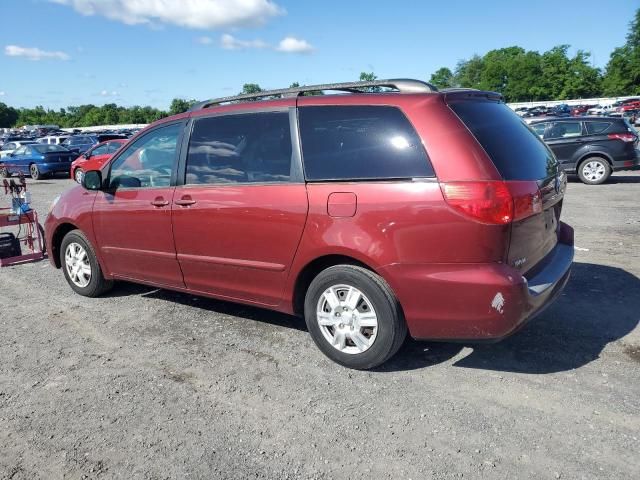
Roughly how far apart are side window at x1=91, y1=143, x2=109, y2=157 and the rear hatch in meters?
17.6

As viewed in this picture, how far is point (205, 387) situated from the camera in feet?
12.0

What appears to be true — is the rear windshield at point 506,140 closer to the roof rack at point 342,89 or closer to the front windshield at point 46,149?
the roof rack at point 342,89

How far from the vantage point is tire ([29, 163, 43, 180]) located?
2157 cm

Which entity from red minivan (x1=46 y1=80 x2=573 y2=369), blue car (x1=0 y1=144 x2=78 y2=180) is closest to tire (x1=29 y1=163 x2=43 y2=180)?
blue car (x1=0 y1=144 x2=78 y2=180)

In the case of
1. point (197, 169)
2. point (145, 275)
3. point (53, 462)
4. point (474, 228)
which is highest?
point (197, 169)

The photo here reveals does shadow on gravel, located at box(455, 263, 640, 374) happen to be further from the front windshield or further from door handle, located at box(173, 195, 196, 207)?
the front windshield

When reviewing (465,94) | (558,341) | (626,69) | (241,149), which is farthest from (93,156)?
(626,69)

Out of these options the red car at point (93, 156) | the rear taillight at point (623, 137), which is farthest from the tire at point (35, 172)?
the rear taillight at point (623, 137)

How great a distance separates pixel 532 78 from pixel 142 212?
110 meters

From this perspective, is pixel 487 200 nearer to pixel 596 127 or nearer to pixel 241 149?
pixel 241 149

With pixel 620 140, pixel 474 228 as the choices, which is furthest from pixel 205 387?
pixel 620 140

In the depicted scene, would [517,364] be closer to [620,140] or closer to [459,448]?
[459,448]

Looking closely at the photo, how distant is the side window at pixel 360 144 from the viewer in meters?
3.47

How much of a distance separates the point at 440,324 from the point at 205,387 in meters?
1.62
